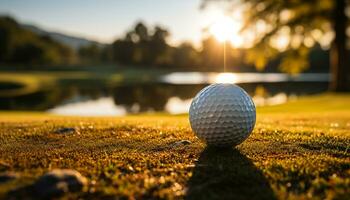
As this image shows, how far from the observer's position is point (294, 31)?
37188 mm

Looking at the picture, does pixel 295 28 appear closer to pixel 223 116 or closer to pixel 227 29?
pixel 227 29

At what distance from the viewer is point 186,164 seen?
6820 millimetres

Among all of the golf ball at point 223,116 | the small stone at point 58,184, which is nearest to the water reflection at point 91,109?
the golf ball at point 223,116

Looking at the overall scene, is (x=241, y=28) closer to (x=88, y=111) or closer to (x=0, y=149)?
(x=88, y=111)

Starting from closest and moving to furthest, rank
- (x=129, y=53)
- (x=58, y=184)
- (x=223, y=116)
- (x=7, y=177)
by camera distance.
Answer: (x=58, y=184)
(x=7, y=177)
(x=223, y=116)
(x=129, y=53)

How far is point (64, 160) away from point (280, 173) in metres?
3.52

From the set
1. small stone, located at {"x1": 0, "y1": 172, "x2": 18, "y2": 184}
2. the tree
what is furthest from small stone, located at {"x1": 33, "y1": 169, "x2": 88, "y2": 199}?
the tree

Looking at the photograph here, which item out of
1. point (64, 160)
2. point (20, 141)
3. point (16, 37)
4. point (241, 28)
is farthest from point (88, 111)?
point (16, 37)

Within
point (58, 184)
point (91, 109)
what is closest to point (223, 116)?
point (58, 184)

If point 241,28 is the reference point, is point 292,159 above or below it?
below

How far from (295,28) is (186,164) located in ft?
108

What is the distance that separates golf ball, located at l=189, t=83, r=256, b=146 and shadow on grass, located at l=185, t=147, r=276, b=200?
508mm

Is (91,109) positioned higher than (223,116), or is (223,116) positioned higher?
(223,116)

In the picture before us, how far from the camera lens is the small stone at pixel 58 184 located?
17.4 ft
